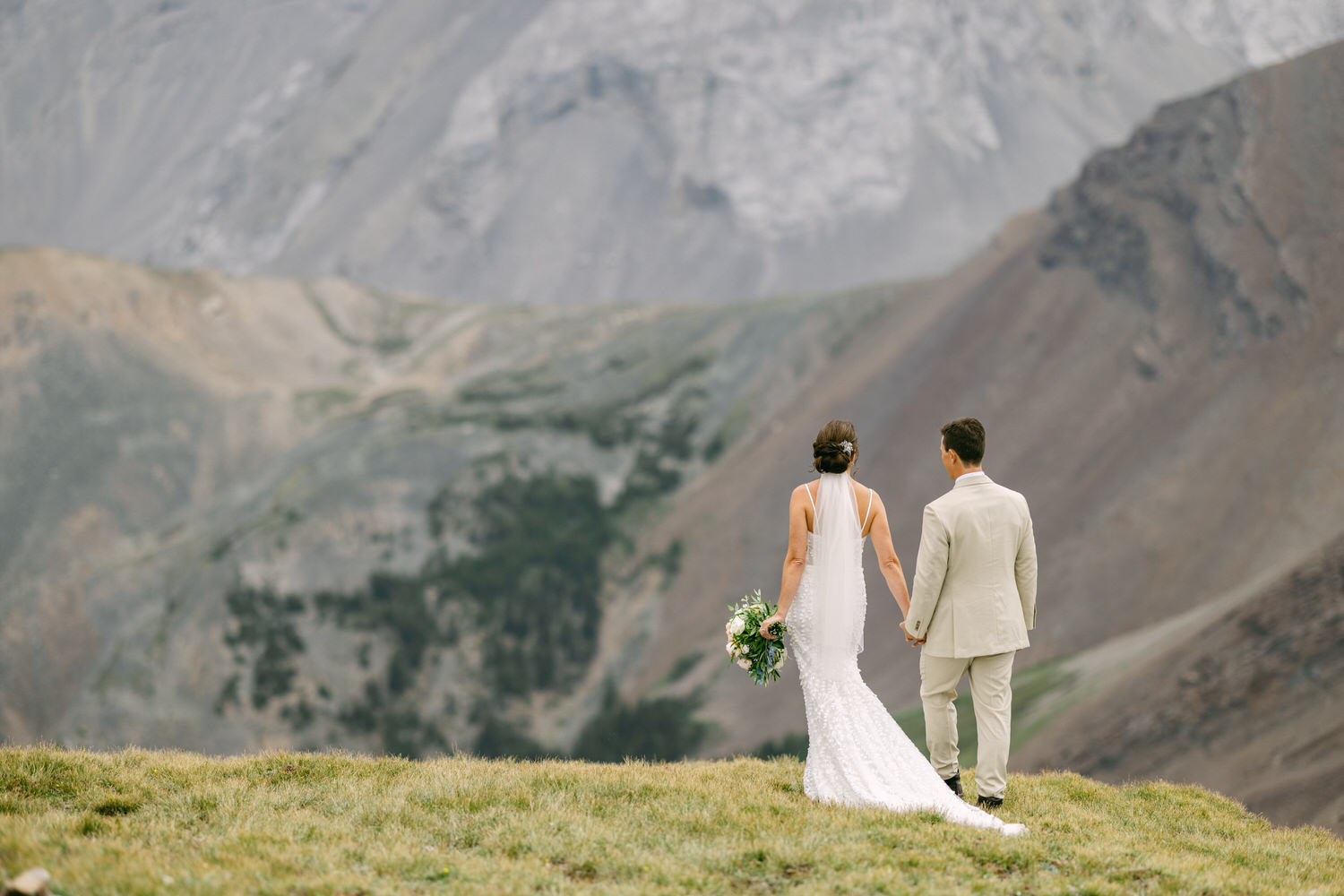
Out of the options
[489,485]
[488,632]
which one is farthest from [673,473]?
[488,632]

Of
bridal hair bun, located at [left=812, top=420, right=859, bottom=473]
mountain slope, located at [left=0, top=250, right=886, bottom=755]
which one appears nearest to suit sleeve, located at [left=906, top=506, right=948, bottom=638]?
bridal hair bun, located at [left=812, top=420, right=859, bottom=473]

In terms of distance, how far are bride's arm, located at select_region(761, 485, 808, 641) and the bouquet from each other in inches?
7.6

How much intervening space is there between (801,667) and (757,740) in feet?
152

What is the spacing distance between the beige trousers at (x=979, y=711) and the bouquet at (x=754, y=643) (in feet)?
4.09

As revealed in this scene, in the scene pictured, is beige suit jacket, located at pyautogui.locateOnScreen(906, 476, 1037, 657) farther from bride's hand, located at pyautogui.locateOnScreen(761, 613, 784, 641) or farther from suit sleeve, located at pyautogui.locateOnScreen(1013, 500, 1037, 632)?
bride's hand, located at pyautogui.locateOnScreen(761, 613, 784, 641)

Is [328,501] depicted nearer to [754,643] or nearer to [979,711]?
A: [754,643]

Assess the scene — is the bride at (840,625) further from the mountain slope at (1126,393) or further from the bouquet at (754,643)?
the mountain slope at (1126,393)

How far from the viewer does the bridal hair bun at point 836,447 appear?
891 centimetres

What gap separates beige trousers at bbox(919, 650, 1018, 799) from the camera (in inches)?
354

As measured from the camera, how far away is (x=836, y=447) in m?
8.91

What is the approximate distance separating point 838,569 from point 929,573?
2.42ft

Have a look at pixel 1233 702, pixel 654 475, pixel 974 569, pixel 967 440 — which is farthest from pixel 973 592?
pixel 654 475

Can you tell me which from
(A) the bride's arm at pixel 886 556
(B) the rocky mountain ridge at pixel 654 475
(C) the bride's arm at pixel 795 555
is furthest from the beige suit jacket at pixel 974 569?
(B) the rocky mountain ridge at pixel 654 475

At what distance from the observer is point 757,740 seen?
53875 mm
